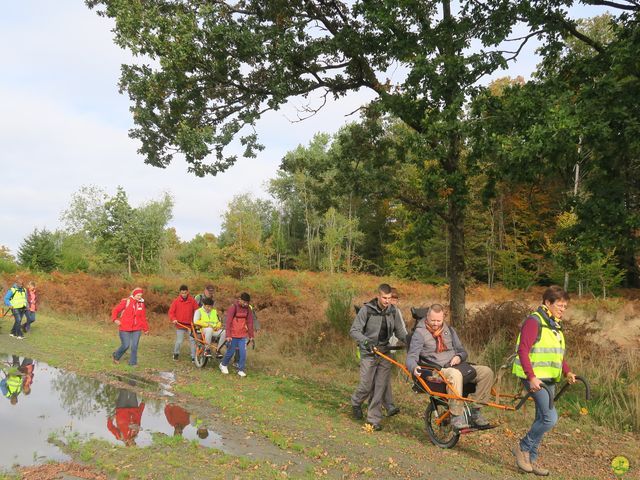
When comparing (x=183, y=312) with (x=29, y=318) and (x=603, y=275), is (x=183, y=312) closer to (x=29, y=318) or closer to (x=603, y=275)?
(x=29, y=318)

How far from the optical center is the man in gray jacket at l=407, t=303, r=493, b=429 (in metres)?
6.39

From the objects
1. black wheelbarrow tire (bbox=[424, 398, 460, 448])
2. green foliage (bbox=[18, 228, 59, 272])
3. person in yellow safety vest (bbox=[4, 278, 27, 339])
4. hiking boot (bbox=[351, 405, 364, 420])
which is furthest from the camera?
green foliage (bbox=[18, 228, 59, 272])

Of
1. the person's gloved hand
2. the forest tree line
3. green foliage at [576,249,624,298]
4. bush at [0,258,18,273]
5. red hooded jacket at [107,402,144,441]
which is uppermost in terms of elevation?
the forest tree line

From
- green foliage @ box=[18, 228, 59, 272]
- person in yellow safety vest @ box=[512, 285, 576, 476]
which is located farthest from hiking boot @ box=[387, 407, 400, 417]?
green foliage @ box=[18, 228, 59, 272]

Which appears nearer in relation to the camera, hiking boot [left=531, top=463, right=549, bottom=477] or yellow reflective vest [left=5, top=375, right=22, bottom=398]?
hiking boot [left=531, top=463, right=549, bottom=477]

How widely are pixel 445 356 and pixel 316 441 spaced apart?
82.7 inches

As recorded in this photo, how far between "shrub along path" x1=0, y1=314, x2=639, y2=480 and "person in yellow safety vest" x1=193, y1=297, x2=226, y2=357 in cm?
91

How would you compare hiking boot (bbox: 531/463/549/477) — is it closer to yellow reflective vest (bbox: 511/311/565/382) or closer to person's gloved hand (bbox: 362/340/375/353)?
yellow reflective vest (bbox: 511/311/565/382)

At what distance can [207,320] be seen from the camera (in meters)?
12.7

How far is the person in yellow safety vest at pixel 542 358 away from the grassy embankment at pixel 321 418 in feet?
2.48

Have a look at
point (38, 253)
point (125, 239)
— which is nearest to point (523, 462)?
point (125, 239)

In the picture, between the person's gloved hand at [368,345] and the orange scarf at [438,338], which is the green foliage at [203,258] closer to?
the person's gloved hand at [368,345]

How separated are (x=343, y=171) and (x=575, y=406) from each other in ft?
27.0

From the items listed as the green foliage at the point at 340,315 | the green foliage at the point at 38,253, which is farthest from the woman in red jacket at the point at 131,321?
the green foliage at the point at 38,253
